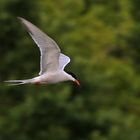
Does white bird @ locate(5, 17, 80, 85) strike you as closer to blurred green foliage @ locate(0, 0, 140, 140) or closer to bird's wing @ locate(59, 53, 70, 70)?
bird's wing @ locate(59, 53, 70, 70)

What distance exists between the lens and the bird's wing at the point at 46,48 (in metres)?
8.72

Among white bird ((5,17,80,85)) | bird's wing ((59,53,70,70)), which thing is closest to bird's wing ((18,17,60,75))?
white bird ((5,17,80,85))

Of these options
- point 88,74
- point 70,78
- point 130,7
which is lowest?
point 130,7

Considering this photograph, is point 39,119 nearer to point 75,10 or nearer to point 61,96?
point 61,96

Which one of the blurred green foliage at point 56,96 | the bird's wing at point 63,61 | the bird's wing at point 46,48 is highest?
the bird's wing at point 46,48

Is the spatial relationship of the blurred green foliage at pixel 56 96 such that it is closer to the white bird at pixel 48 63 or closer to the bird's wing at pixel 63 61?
the bird's wing at pixel 63 61

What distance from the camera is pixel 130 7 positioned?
26.2m

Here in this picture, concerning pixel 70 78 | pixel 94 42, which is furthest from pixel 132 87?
pixel 70 78

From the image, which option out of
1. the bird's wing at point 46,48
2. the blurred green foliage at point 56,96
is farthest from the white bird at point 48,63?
the blurred green foliage at point 56,96

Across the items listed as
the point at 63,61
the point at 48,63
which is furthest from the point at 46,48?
the point at 63,61

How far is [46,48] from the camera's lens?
8961mm

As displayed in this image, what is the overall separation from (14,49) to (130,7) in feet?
29.0

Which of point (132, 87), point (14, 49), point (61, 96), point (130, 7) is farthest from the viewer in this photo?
point (130, 7)

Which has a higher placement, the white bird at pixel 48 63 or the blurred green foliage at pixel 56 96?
the white bird at pixel 48 63
